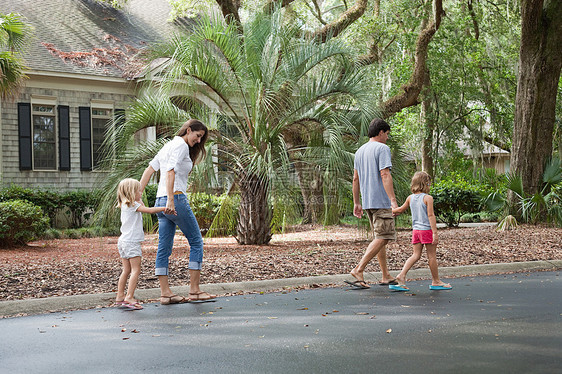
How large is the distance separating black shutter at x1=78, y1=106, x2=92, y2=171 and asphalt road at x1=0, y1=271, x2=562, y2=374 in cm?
1415

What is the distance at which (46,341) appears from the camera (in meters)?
5.25

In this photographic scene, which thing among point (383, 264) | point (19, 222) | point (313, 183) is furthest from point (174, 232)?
point (19, 222)

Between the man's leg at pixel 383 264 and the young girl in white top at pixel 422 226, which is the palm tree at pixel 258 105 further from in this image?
the young girl in white top at pixel 422 226

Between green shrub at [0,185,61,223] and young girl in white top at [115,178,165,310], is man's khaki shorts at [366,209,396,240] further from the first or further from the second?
green shrub at [0,185,61,223]

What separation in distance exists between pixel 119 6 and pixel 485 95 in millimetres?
14697

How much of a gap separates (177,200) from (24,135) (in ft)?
46.5

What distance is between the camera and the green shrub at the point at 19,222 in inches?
523

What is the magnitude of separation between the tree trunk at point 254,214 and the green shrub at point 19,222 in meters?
4.51

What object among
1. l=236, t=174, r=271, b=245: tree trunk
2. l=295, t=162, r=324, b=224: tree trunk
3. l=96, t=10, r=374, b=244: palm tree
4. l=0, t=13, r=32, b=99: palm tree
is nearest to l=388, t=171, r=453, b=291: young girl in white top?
l=96, t=10, r=374, b=244: palm tree

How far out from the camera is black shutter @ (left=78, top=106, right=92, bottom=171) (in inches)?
799

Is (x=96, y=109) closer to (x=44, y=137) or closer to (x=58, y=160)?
(x=44, y=137)

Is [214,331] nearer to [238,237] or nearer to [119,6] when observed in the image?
[238,237]

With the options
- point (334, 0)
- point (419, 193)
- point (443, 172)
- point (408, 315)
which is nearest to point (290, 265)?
point (419, 193)

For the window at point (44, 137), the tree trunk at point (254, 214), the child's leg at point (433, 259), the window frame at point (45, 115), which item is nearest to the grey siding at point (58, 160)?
the window frame at point (45, 115)
